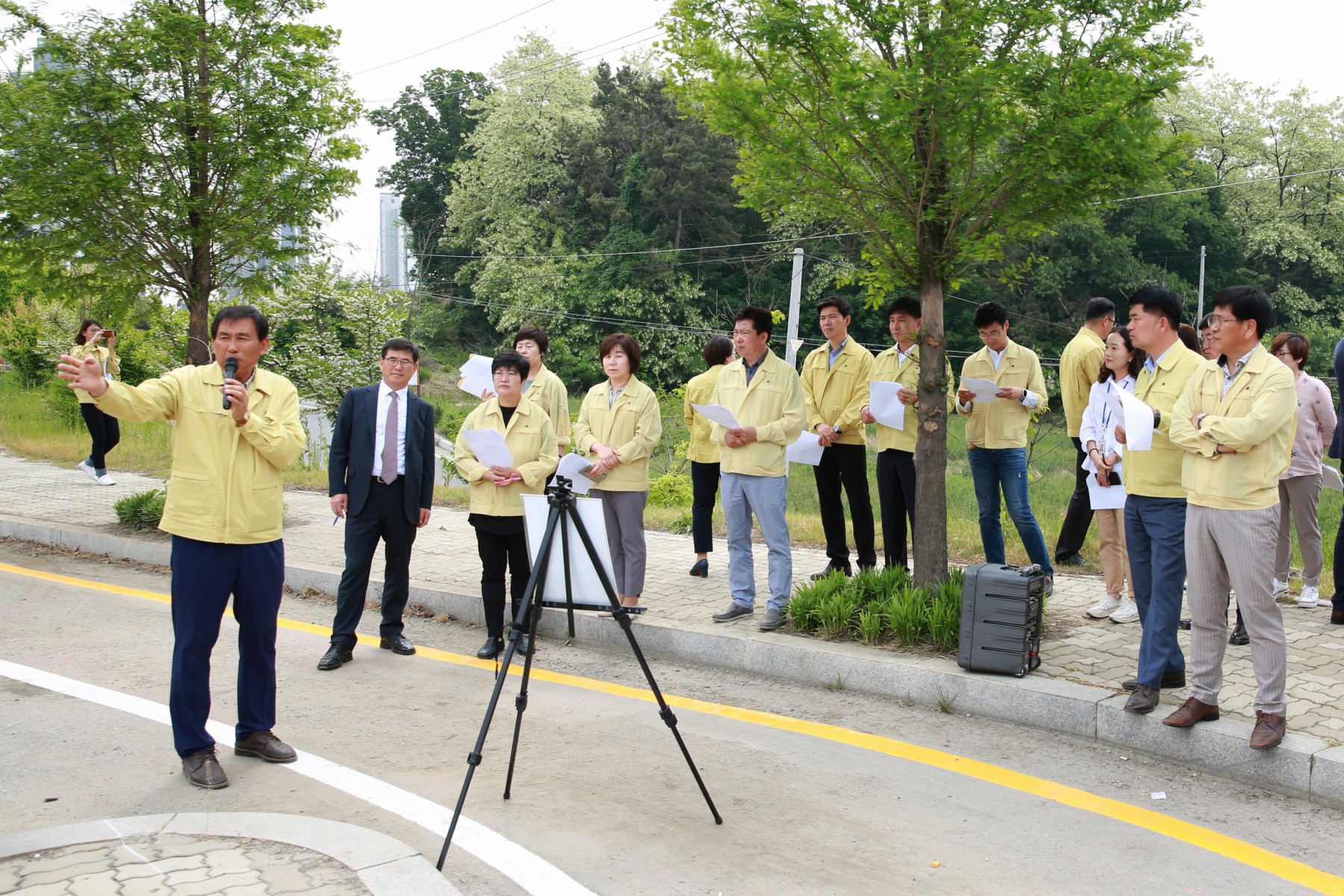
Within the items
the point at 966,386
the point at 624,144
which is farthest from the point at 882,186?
the point at 624,144

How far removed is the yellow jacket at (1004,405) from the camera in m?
8.07

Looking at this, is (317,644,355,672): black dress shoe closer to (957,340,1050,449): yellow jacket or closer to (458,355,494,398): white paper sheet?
(458,355,494,398): white paper sheet

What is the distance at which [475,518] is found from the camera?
7.27m

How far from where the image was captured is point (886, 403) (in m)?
7.99

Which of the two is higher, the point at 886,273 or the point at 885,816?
the point at 886,273

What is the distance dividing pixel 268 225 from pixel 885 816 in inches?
360

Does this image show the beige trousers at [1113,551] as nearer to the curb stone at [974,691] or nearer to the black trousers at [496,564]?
the curb stone at [974,691]

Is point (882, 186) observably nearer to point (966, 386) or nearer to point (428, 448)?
point (966, 386)

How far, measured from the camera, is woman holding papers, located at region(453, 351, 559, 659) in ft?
23.5

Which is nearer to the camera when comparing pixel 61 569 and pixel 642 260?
pixel 61 569

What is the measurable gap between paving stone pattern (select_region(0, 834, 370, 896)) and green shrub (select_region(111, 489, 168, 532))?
8.06 metres

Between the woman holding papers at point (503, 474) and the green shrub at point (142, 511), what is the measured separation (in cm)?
568

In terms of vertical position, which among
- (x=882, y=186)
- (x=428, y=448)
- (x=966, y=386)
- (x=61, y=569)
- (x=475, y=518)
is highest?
(x=882, y=186)

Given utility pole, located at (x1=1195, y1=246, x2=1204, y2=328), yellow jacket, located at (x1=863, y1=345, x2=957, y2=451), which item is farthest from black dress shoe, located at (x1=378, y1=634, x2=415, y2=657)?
utility pole, located at (x1=1195, y1=246, x2=1204, y2=328)
